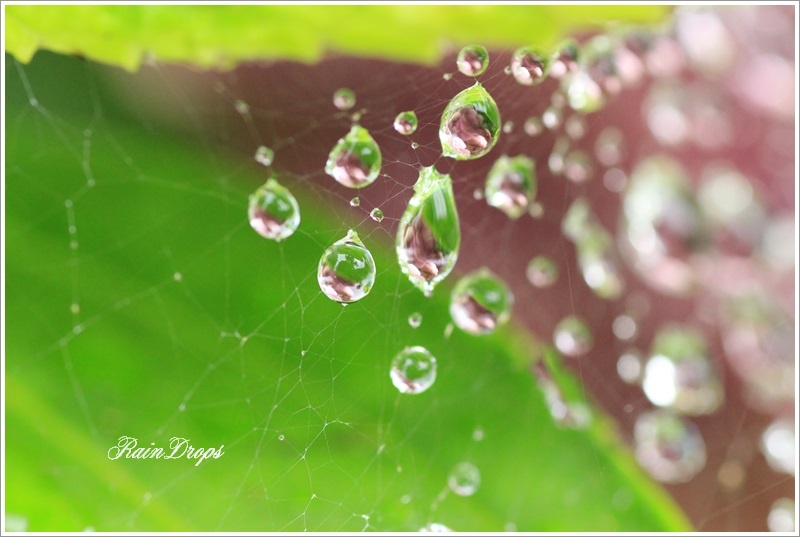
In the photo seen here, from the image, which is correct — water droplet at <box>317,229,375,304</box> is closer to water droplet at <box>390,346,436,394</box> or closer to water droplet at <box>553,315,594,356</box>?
water droplet at <box>390,346,436,394</box>

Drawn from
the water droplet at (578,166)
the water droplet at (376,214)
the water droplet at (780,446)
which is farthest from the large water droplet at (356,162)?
the water droplet at (780,446)

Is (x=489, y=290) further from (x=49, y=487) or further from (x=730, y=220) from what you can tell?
(x=49, y=487)

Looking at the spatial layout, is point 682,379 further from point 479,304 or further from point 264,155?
point 264,155

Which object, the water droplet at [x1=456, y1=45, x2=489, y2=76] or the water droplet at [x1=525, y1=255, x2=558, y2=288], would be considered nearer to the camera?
the water droplet at [x1=456, y1=45, x2=489, y2=76]

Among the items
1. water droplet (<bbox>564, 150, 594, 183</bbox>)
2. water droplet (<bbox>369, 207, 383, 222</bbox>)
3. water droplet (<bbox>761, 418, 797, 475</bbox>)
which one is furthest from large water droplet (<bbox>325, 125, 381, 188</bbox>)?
water droplet (<bbox>761, 418, 797, 475</bbox>)

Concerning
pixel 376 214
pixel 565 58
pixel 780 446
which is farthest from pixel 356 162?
pixel 780 446

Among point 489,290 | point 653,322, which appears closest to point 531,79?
point 489,290

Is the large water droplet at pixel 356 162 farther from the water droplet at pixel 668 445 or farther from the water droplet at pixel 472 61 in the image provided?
the water droplet at pixel 668 445
